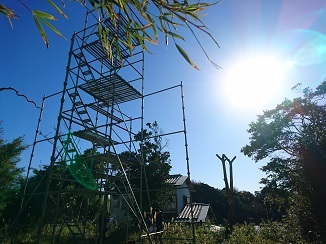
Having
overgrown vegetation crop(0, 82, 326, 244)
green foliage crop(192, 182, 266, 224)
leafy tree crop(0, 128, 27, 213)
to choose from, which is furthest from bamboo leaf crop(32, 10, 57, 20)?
green foliage crop(192, 182, 266, 224)

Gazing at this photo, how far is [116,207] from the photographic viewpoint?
26672 millimetres

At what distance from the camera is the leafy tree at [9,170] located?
43.0 ft

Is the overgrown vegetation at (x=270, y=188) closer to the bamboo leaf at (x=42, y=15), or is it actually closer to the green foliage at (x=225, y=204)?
the bamboo leaf at (x=42, y=15)

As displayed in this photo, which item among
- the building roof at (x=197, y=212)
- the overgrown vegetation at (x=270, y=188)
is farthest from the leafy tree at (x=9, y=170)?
the building roof at (x=197, y=212)

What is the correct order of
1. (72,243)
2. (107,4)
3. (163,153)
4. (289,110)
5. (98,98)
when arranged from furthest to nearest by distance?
(289,110) → (163,153) → (72,243) → (98,98) → (107,4)

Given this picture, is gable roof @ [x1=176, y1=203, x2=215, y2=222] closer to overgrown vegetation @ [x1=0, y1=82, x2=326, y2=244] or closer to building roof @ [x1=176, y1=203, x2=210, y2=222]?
building roof @ [x1=176, y1=203, x2=210, y2=222]

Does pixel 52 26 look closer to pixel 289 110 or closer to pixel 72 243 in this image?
pixel 72 243

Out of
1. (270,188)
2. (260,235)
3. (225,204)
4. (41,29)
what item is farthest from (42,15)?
(225,204)

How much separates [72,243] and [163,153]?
787 centimetres

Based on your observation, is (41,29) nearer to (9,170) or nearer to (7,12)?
(7,12)

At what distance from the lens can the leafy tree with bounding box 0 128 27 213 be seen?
13.1 meters

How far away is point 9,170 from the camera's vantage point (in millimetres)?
13562

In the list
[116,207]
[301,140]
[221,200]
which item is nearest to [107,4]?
[301,140]

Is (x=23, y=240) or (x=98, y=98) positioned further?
(x=23, y=240)
